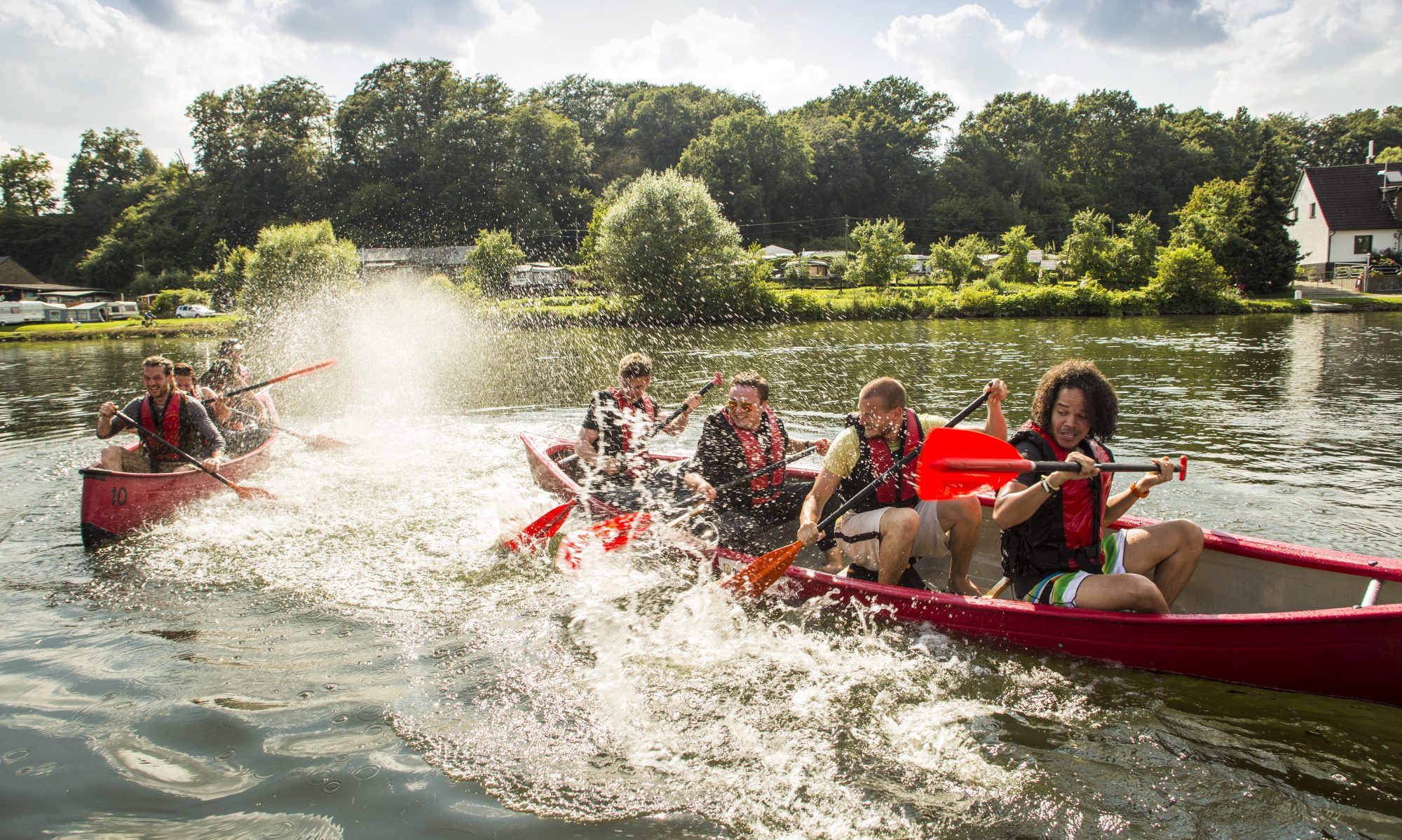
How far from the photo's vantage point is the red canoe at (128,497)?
7078 millimetres

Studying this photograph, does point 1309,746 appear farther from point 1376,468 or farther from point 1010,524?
point 1376,468

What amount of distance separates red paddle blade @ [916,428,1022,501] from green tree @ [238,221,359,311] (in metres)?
37.6

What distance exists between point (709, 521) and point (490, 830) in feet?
9.80

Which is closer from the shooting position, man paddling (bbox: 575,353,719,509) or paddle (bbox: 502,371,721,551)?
paddle (bbox: 502,371,721,551)

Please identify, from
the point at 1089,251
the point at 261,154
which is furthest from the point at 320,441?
the point at 261,154

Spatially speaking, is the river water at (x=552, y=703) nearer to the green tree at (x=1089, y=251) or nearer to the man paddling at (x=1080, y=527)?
the man paddling at (x=1080, y=527)

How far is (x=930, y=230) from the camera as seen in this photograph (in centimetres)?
8469

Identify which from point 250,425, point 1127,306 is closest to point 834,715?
point 250,425

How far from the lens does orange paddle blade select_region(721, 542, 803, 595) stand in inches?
207

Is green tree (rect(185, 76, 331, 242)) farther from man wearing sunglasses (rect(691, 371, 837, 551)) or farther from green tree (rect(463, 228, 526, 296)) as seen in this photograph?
man wearing sunglasses (rect(691, 371, 837, 551))

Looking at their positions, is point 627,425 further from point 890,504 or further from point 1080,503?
point 1080,503

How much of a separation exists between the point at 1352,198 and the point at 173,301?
233 feet

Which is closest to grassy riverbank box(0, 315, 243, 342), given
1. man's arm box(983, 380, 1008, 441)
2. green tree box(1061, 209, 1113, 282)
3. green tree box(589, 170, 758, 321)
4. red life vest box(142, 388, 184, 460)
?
green tree box(589, 170, 758, 321)

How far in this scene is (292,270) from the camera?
121ft
